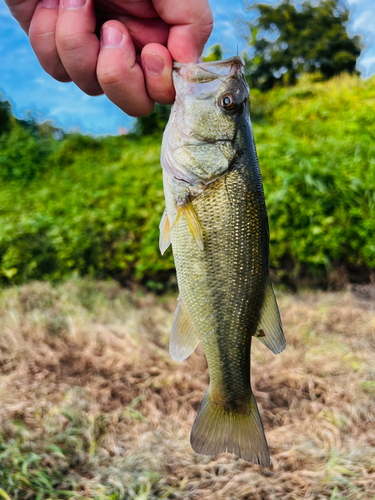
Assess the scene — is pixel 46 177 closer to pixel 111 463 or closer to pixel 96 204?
pixel 96 204

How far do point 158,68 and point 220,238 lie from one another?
728 millimetres

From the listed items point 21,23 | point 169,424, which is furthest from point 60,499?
point 21,23

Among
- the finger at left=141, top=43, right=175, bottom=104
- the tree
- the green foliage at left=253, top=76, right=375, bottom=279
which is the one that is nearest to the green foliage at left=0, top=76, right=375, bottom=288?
the green foliage at left=253, top=76, right=375, bottom=279

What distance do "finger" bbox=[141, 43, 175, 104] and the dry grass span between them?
1964mm

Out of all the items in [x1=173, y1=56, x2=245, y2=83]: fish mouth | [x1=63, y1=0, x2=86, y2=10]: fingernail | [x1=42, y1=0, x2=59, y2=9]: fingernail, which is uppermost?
[x1=42, y1=0, x2=59, y2=9]: fingernail

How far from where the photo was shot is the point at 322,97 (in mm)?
9328

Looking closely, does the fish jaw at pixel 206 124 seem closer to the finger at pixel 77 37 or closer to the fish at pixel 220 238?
the fish at pixel 220 238

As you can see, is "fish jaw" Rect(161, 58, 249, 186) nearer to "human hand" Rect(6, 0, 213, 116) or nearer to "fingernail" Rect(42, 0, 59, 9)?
"human hand" Rect(6, 0, 213, 116)

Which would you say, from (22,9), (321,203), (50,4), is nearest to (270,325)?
(50,4)

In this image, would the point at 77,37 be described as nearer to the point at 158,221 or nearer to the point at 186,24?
the point at 186,24

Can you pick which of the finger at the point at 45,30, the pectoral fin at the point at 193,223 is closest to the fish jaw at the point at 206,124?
the pectoral fin at the point at 193,223

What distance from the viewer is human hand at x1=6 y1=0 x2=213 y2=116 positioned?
1.61 meters

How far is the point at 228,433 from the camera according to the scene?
60.4 inches

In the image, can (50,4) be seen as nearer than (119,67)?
No
